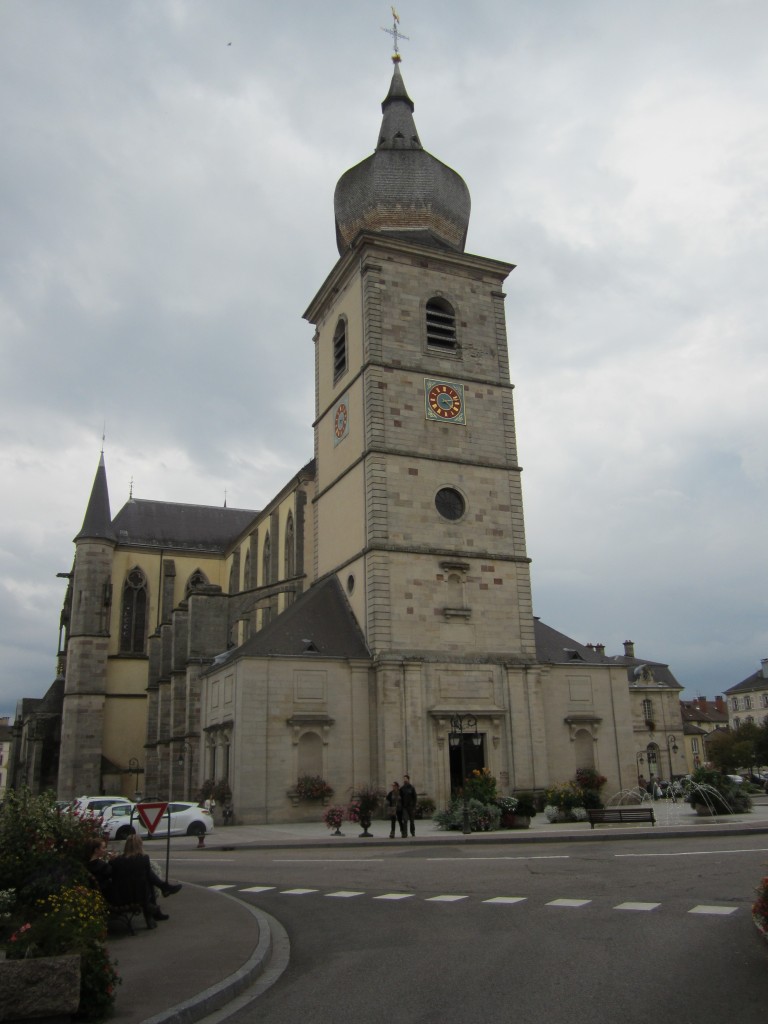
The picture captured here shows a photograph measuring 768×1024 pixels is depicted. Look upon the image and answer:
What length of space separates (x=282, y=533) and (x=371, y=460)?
11.4 meters

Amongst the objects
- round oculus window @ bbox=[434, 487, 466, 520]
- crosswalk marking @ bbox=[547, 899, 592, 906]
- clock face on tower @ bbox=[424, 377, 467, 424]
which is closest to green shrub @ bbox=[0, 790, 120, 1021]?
crosswalk marking @ bbox=[547, 899, 592, 906]

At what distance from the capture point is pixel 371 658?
30500mm

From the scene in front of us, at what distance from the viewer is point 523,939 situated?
29.2 feet

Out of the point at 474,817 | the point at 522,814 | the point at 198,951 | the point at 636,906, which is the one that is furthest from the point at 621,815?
the point at 198,951

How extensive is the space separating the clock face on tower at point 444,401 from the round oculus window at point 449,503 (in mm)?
2730

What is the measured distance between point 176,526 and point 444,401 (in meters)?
28.7

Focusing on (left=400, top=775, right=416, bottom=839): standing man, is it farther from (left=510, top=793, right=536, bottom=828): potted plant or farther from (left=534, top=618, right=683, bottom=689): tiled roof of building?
(left=534, top=618, right=683, bottom=689): tiled roof of building

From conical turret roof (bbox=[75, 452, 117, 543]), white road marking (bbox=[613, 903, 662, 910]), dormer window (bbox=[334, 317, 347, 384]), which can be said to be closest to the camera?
white road marking (bbox=[613, 903, 662, 910])

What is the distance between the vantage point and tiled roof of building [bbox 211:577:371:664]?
30.1 meters

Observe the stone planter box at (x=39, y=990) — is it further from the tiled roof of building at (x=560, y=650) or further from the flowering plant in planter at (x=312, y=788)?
the tiled roof of building at (x=560, y=650)

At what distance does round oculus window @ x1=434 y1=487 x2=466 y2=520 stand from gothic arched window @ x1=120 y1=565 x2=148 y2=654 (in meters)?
25.6

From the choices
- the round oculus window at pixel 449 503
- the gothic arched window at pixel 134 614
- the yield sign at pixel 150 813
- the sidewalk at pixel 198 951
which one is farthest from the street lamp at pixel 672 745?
the yield sign at pixel 150 813

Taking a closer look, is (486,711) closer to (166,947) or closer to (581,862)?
(581,862)

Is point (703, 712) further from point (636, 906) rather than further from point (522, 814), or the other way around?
point (636, 906)
